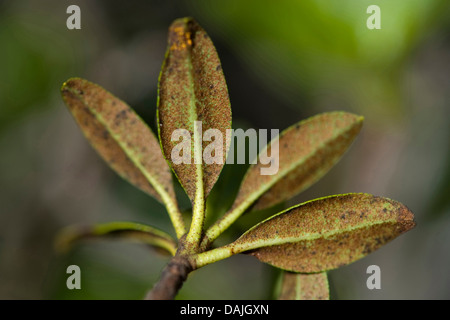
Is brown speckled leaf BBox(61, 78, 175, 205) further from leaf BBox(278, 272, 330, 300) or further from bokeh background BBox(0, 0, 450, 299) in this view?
leaf BBox(278, 272, 330, 300)

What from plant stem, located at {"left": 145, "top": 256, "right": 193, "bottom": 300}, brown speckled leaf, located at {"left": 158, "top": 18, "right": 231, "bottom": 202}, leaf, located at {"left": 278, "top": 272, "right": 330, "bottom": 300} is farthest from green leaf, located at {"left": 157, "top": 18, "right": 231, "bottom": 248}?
leaf, located at {"left": 278, "top": 272, "right": 330, "bottom": 300}

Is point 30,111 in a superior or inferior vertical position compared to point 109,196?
superior

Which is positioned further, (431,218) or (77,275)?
(431,218)

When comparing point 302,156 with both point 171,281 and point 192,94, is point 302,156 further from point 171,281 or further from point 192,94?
point 171,281

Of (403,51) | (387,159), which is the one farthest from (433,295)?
(403,51)

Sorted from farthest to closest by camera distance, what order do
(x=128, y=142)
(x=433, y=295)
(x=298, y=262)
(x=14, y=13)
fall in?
(x=14, y=13) < (x=433, y=295) < (x=128, y=142) < (x=298, y=262)

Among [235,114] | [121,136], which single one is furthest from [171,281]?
[235,114]

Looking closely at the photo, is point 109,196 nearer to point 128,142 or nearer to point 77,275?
point 77,275
